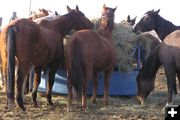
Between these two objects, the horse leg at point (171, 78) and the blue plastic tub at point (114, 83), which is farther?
the blue plastic tub at point (114, 83)

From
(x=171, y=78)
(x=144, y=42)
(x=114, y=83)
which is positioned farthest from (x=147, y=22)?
(x=171, y=78)

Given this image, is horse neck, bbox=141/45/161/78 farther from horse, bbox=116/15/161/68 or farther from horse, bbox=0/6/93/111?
horse, bbox=0/6/93/111

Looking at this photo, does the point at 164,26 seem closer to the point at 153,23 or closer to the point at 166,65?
the point at 153,23

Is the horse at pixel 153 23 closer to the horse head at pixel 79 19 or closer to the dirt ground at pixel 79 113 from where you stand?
the horse head at pixel 79 19

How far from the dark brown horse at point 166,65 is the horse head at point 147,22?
1.94 meters

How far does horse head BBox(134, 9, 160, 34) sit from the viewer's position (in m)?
8.62

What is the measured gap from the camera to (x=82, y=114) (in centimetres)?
542

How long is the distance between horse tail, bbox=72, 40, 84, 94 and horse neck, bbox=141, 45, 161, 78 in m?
1.72

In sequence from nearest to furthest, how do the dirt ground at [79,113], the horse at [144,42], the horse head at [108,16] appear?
the dirt ground at [79,113], the horse head at [108,16], the horse at [144,42]

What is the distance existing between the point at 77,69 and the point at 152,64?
6.18ft

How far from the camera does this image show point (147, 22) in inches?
339

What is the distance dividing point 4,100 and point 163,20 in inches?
180

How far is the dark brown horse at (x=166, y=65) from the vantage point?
6168 millimetres

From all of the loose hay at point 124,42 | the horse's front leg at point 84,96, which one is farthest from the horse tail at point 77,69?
the loose hay at point 124,42
